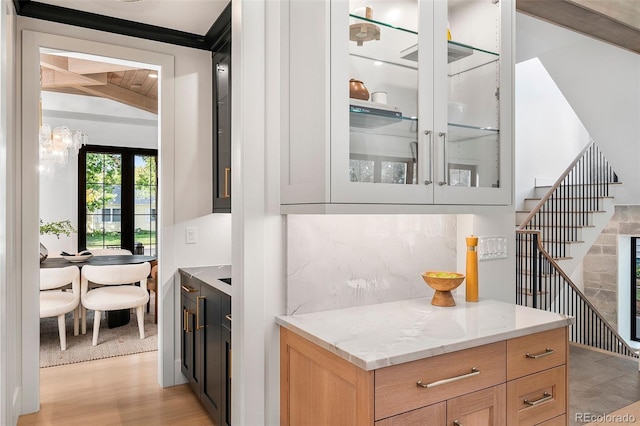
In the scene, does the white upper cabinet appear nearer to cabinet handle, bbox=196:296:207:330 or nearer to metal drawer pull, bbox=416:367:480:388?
metal drawer pull, bbox=416:367:480:388

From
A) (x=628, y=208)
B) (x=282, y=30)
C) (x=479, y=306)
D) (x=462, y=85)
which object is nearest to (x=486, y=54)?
(x=462, y=85)

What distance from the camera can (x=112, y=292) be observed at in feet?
14.3

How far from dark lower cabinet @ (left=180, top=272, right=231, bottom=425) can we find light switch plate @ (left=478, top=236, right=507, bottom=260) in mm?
1300

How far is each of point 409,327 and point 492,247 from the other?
85cm

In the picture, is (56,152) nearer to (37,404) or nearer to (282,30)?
(37,404)

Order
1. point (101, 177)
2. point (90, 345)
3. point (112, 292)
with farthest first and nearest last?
point (101, 177)
point (112, 292)
point (90, 345)

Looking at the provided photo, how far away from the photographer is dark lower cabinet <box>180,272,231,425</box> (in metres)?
2.34

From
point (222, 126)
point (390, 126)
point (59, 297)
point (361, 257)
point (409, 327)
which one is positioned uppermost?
point (222, 126)

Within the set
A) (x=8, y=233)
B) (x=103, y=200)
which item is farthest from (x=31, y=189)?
(x=103, y=200)

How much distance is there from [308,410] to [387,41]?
1.38 metres

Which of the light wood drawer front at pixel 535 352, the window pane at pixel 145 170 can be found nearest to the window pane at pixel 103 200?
the window pane at pixel 145 170

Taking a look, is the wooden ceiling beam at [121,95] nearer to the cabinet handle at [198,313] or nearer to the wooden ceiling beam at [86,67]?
the wooden ceiling beam at [86,67]

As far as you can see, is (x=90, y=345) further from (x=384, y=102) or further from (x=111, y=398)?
(x=384, y=102)

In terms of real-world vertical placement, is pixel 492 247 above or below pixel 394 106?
below
